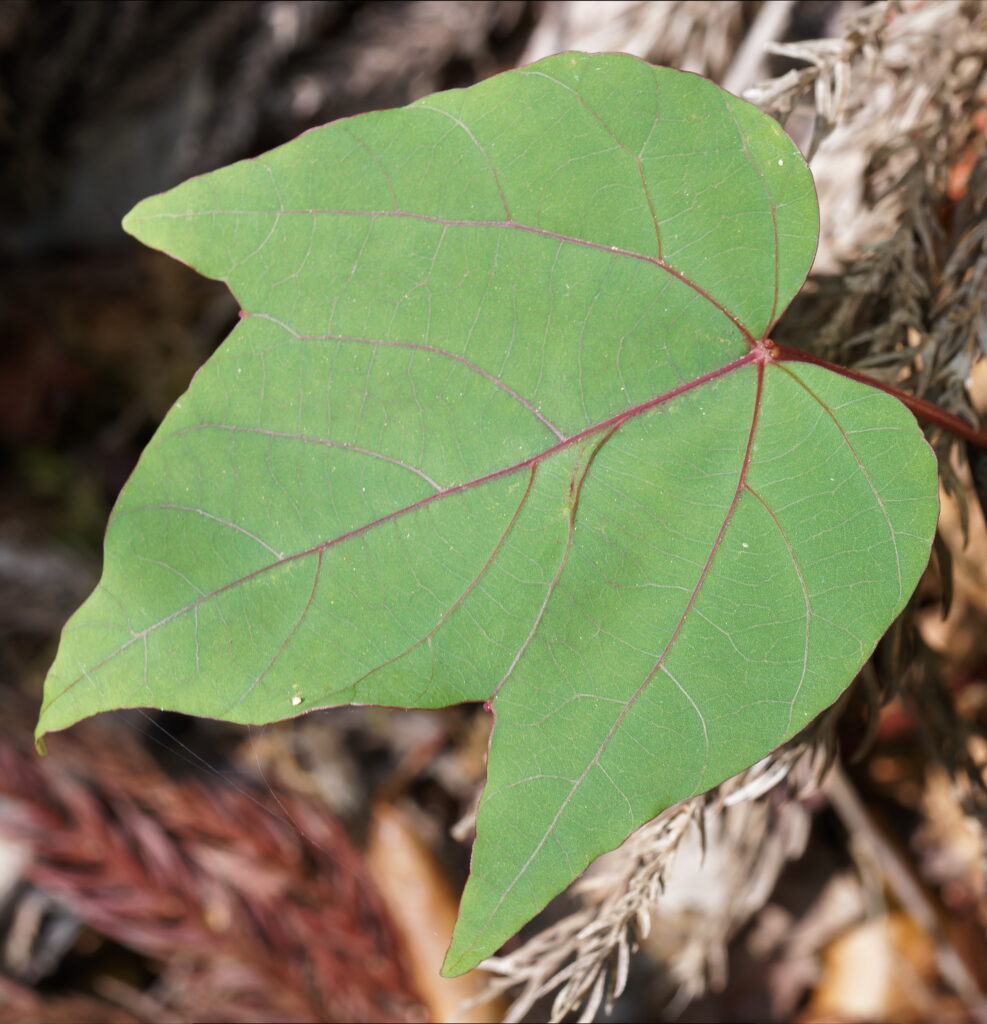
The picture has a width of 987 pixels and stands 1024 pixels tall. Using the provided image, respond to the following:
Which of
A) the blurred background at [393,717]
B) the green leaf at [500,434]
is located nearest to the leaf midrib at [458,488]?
the green leaf at [500,434]

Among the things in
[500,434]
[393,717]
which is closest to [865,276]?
[500,434]

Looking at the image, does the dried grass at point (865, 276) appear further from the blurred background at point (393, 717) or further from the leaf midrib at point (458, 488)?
the leaf midrib at point (458, 488)

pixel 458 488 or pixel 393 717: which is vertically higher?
pixel 458 488

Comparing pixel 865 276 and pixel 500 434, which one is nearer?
pixel 500 434

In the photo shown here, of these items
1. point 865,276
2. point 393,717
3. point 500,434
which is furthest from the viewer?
point 393,717

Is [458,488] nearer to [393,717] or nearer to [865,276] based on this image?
[865,276]

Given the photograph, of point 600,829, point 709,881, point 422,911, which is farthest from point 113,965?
point 600,829
